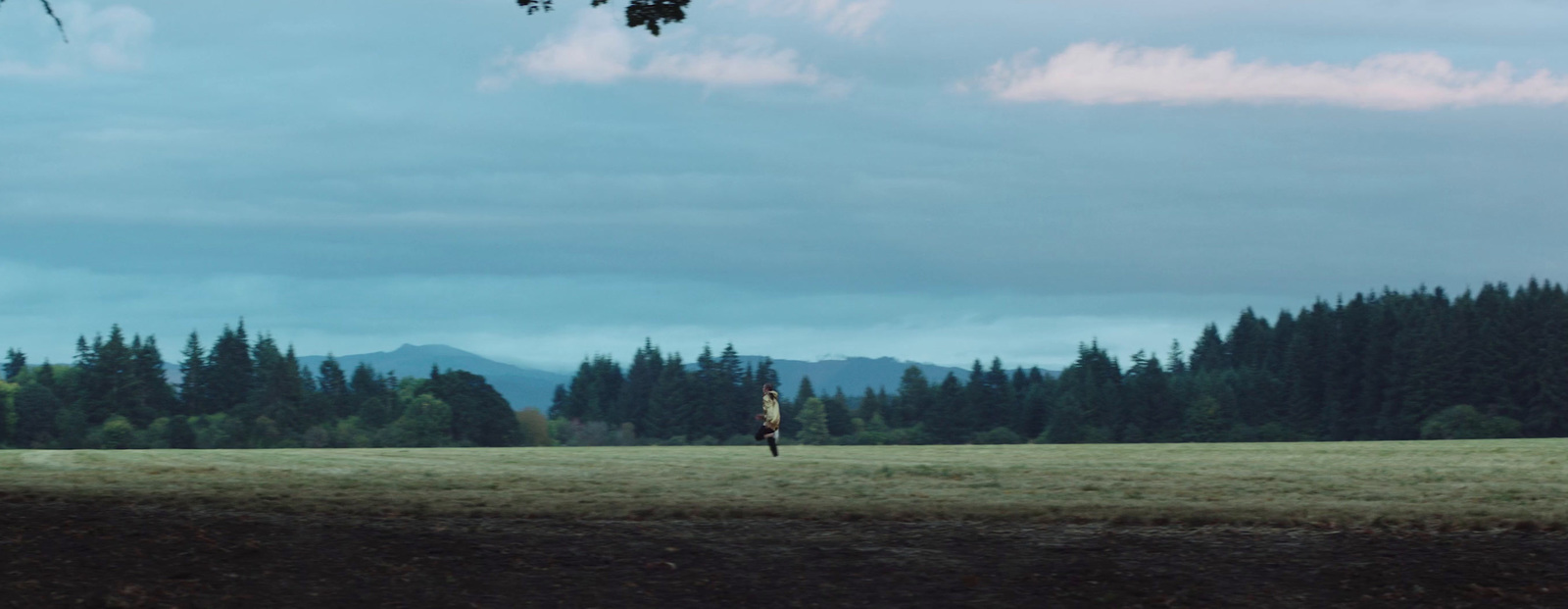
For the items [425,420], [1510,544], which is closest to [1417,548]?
[1510,544]

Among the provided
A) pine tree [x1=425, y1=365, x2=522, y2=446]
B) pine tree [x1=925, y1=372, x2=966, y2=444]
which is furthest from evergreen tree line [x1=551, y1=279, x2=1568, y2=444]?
pine tree [x1=425, y1=365, x2=522, y2=446]

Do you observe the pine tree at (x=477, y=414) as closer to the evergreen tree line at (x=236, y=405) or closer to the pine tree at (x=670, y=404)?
the evergreen tree line at (x=236, y=405)

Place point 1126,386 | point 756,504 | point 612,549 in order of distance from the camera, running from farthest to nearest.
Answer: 1. point 1126,386
2. point 756,504
3. point 612,549

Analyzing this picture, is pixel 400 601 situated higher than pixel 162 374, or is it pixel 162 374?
pixel 162 374

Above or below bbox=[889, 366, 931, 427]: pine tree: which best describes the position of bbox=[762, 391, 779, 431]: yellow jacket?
below

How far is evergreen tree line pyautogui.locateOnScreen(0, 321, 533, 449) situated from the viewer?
4636 inches

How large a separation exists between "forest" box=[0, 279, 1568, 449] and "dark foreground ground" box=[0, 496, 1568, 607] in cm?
9760

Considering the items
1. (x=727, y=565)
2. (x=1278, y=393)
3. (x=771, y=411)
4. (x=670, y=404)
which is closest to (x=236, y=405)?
(x=670, y=404)

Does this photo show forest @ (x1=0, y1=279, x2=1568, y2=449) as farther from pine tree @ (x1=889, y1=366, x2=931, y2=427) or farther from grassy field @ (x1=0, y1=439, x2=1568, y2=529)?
grassy field @ (x1=0, y1=439, x2=1568, y2=529)

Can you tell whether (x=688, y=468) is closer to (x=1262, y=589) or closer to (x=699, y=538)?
(x=699, y=538)

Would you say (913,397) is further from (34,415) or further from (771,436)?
(771,436)

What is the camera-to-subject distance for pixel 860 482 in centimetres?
2053

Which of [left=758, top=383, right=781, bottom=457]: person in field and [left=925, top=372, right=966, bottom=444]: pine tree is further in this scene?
[left=925, top=372, right=966, bottom=444]: pine tree

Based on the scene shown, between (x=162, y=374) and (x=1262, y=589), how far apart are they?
493 ft
